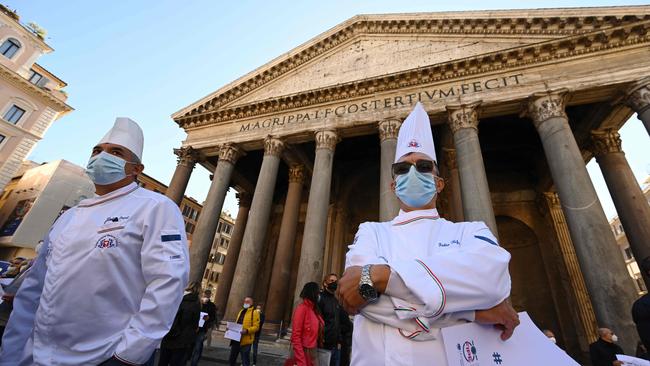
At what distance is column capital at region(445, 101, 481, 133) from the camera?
9.93 m

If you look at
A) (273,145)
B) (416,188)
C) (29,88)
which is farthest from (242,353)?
(29,88)

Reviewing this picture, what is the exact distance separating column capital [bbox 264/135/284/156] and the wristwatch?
11.4m

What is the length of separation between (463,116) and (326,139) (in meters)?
4.98

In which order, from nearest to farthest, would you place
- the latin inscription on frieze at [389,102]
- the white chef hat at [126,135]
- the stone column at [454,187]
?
the white chef hat at [126,135]
the latin inscription on frieze at [389,102]
the stone column at [454,187]

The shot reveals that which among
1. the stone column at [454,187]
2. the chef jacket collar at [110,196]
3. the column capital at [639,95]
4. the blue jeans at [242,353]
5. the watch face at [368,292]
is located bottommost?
the blue jeans at [242,353]

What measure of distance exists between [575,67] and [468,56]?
3.24 metres

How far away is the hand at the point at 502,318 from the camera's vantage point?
116cm

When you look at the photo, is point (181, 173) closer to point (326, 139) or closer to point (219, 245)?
point (326, 139)

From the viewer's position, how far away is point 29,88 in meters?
25.1

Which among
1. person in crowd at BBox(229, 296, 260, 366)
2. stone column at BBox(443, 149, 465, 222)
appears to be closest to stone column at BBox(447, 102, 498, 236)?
stone column at BBox(443, 149, 465, 222)

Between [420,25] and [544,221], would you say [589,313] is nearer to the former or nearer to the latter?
[544,221]

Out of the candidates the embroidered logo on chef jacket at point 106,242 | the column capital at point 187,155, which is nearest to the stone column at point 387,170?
the embroidered logo on chef jacket at point 106,242

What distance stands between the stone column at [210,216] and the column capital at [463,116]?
904 centimetres

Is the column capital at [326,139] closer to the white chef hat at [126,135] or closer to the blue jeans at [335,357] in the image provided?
the blue jeans at [335,357]
